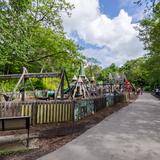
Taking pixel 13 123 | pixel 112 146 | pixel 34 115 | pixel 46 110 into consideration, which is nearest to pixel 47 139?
pixel 13 123

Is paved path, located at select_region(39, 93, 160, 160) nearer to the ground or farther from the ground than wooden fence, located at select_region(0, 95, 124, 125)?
nearer to the ground

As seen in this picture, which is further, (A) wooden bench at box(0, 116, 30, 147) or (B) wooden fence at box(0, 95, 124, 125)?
(B) wooden fence at box(0, 95, 124, 125)

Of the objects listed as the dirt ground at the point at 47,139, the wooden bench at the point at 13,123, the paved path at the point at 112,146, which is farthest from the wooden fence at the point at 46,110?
the wooden bench at the point at 13,123

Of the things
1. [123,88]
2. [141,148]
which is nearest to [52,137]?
[141,148]

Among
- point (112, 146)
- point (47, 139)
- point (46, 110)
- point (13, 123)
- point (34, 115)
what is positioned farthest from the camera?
point (46, 110)

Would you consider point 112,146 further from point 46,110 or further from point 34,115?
point 46,110

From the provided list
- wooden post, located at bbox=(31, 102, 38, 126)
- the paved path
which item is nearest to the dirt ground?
the paved path

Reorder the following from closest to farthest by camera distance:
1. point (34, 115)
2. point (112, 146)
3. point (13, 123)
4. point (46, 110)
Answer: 1. point (112, 146)
2. point (13, 123)
3. point (34, 115)
4. point (46, 110)

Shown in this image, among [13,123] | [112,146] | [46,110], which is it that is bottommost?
[112,146]

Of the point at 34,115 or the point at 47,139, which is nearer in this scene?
the point at 47,139

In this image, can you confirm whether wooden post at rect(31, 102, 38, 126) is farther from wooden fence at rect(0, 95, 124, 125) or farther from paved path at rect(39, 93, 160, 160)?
paved path at rect(39, 93, 160, 160)

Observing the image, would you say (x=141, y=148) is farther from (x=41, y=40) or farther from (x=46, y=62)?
(x=46, y=62)

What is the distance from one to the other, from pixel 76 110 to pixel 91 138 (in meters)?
5.68

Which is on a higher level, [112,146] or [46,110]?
[46,110]
